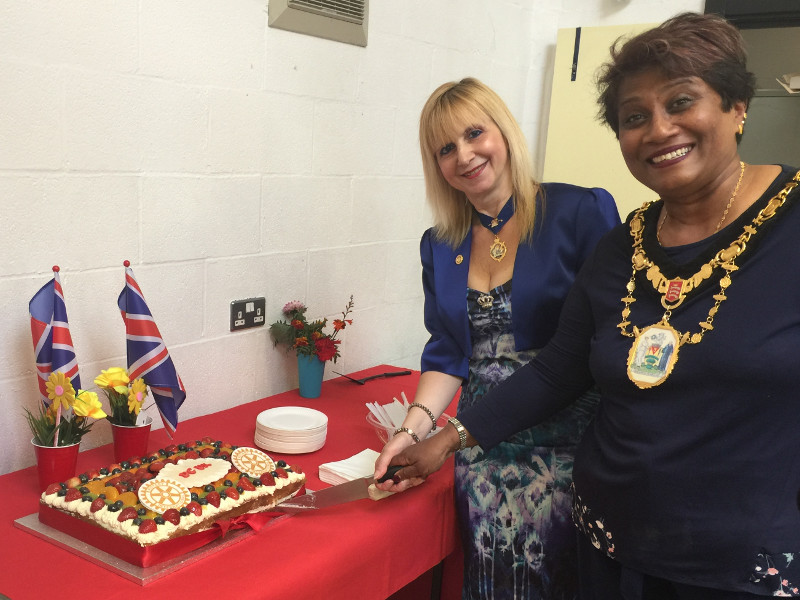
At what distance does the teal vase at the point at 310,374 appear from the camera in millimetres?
2262

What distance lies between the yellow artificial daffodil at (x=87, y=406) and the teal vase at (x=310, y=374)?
82 centimetres

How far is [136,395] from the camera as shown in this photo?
1.62 metres

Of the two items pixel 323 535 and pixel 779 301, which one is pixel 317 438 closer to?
pixel 323 535

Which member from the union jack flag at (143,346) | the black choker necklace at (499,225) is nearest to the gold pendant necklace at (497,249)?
the black choker necklace at (499,225)

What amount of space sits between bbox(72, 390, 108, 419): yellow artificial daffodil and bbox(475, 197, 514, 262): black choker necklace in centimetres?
89

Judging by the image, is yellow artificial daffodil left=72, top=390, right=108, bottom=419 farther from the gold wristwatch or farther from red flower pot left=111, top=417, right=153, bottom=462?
the gold wristwatch

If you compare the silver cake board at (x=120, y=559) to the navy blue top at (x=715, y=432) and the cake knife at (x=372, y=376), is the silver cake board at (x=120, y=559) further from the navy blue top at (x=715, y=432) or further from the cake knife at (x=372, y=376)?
the cake knife at (x=372, y=376)

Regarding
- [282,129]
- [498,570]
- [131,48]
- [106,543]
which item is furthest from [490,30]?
[106,543]

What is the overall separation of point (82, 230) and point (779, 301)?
4.59 feet

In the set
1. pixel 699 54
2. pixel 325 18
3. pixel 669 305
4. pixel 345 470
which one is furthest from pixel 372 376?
pixel 699 54

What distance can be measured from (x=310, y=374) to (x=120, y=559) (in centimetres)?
105

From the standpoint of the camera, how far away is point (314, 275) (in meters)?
2.38

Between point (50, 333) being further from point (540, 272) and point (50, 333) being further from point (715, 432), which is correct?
point (715, 432)

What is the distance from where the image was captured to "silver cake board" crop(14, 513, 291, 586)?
1.23 metres
